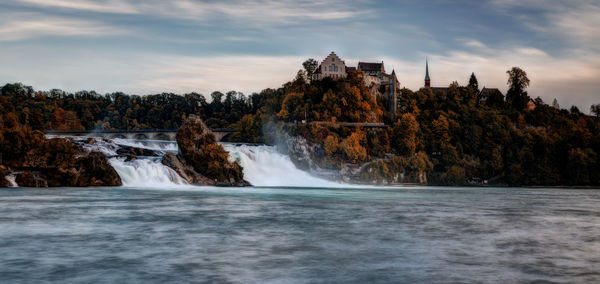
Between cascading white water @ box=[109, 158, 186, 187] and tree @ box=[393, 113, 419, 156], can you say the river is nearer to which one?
cascading white water @ box=[109, 158, 186, 187]

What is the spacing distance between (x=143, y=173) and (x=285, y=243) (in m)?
33.4

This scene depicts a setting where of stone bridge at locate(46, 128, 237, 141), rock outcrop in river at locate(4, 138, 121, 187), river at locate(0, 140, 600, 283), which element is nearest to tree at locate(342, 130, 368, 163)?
stone bridge at locate(46, 128, 237, 141)

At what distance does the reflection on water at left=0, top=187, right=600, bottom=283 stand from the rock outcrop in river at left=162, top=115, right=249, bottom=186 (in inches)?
827

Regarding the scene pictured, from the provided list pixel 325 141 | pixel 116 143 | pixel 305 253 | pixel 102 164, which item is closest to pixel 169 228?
pixel 305 253

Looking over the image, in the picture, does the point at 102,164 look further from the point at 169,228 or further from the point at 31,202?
the point at 169,228

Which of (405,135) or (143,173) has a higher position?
(405,135)

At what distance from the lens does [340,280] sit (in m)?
14.8

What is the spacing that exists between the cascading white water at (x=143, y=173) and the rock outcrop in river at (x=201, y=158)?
3.04 metres

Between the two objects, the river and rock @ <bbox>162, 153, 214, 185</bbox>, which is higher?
rock @ <bbox>162, 153, 214, 185</bbox>

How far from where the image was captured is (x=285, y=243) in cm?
2148

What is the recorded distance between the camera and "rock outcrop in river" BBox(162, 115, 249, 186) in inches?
2282

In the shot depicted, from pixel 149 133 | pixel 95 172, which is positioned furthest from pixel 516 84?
pixel 95 172

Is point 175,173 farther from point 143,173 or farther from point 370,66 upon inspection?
point 370,66

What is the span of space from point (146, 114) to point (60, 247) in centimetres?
12531
